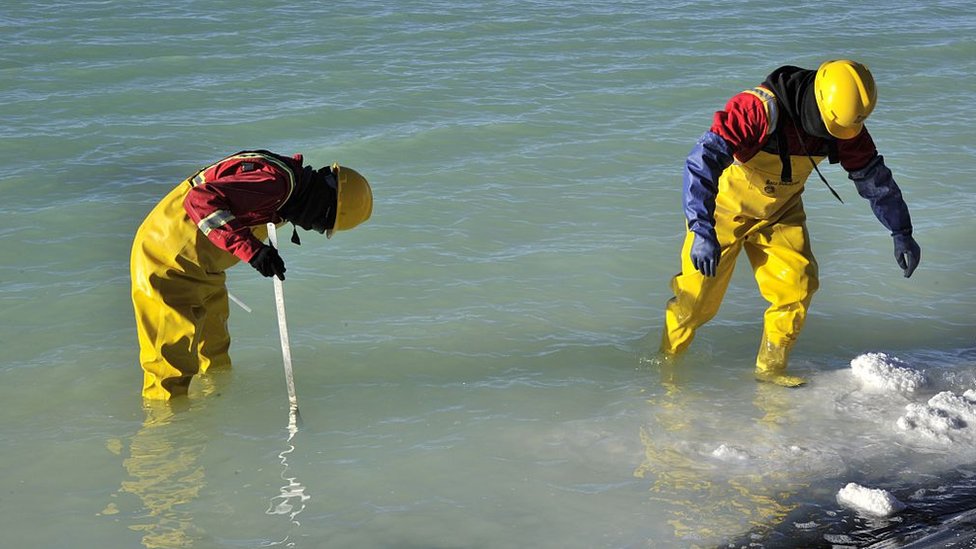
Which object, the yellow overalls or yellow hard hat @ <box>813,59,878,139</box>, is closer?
yellow hard hat @ <box>813,59,878,139</box>

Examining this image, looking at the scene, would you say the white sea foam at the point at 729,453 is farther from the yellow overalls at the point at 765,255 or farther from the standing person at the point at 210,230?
the standing person at the point at 210,230

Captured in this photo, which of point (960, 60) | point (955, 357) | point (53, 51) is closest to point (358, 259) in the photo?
point (955, 357)

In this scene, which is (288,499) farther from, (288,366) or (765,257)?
(765,257)

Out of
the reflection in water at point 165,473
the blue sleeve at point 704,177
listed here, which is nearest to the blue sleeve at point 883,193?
the blue sleeve at point 704,177

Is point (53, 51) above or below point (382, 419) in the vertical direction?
above

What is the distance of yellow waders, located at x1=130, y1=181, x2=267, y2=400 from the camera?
4.73 metres

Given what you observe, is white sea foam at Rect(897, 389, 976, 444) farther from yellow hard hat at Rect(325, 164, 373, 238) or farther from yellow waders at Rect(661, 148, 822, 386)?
yellow hard hat at Rect(325, 164, 373, 238)

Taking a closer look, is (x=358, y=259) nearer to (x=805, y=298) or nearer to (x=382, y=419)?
(x=382, y=419)

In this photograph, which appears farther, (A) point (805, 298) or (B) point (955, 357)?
(B) point (955, 357)

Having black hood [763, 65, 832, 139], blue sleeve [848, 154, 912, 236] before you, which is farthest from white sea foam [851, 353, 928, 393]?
black hood [763, 65, 832, 139]

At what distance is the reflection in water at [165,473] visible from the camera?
439 centimetres

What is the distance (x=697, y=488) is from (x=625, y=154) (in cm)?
442

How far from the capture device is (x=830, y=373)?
5.65 meters

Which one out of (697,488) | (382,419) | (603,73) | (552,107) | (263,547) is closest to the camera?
(263,547)
